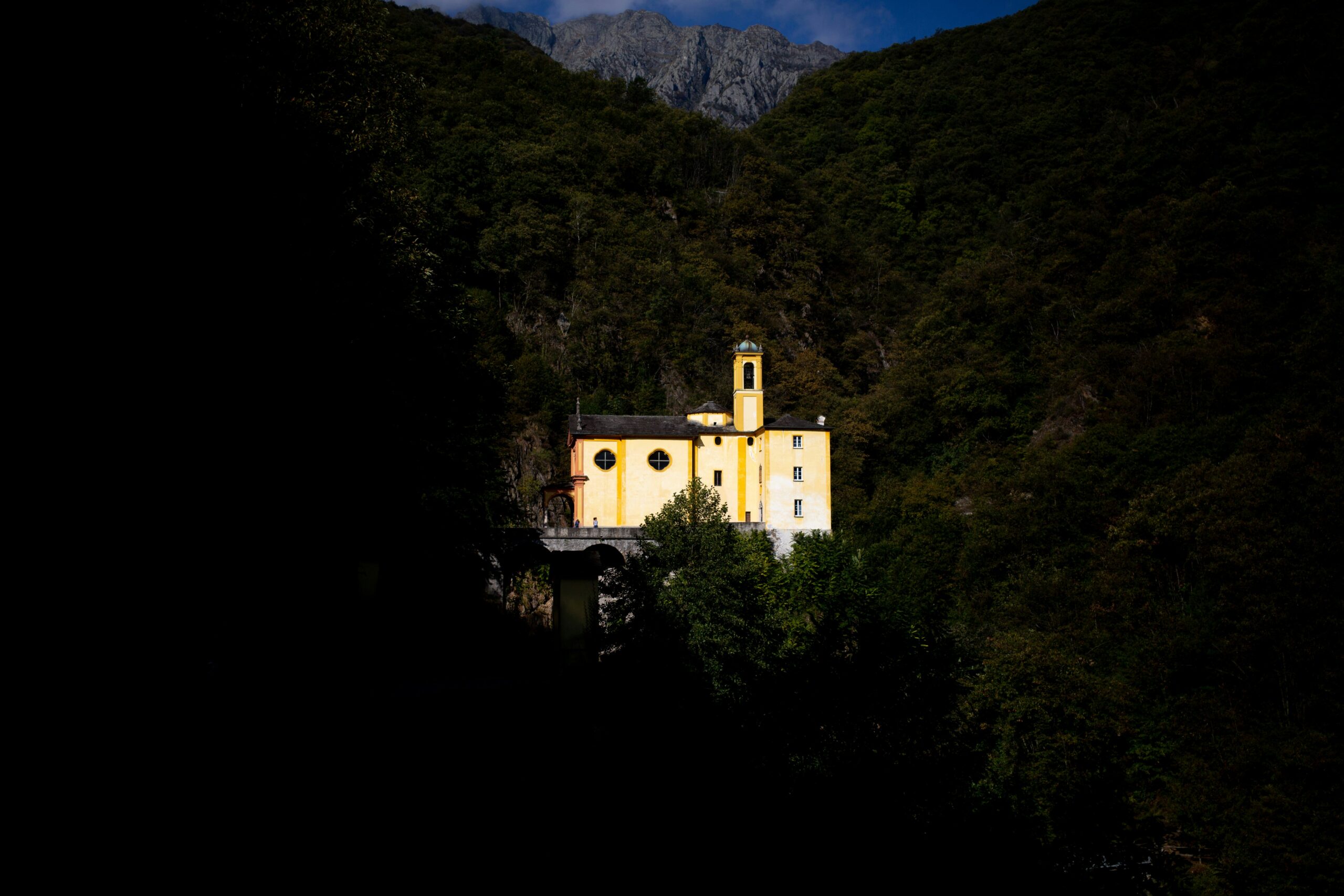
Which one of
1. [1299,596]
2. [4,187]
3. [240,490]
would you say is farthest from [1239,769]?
[4,187]

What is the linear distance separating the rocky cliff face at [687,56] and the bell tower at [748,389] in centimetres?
7376

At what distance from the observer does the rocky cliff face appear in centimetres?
10188

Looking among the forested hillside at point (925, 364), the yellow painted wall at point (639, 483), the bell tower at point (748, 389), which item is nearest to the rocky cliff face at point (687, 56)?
the forested hillside at point (925, 364)

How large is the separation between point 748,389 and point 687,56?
92146 millimetres

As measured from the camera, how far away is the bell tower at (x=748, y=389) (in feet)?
99.2

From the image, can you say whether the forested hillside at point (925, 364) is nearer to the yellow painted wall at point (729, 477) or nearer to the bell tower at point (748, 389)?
the yellow painted wall at point (729, 477)

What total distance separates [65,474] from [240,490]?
→ 2477 millimetres

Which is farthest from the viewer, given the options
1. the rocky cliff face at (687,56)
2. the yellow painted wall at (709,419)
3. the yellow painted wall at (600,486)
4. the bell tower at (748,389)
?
the rocky cliff face at (687,56)

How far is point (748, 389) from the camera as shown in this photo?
30578 mm

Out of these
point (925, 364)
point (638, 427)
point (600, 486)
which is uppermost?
point (925, 364)

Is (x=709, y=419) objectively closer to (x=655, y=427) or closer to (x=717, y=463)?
(x=717, y=463)

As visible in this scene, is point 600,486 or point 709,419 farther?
point 709,419

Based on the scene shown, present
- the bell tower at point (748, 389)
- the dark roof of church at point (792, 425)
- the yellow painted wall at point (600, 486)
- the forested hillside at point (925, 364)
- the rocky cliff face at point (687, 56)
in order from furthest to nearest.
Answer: the rocky cliff face at point (687, 56)
the bell tower at point (748, 389)
the dark roof of church at point (792, 425)
the yellow painted wall at point (600, 486)
the forested hillside at point (925, 364)

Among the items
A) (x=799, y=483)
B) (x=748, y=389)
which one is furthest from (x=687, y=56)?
(x=799, y=483)
